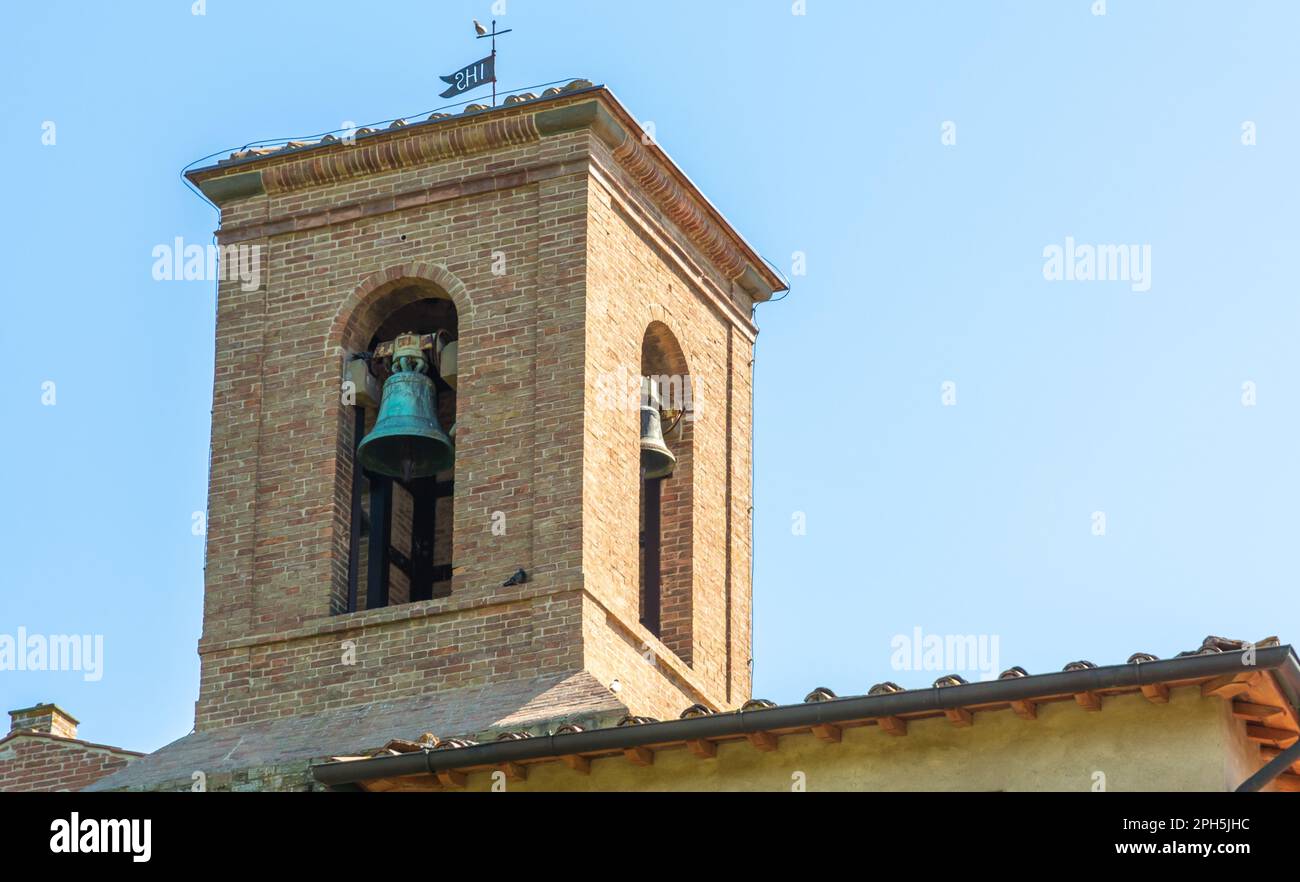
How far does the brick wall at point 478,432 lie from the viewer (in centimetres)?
2330

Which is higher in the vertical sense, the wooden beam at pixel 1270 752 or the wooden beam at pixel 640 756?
the wooden beam at pixel 640 756

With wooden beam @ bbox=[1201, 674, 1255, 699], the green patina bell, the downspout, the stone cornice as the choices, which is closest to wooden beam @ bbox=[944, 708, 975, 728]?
wooden beam @ bbox=[1201, 674, 1255, 699]

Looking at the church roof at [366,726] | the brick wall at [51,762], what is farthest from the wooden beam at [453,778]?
the brick wall at [51,762]

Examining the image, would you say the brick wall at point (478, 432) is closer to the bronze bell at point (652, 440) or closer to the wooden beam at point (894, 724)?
the bronze bell at point (652, 440)

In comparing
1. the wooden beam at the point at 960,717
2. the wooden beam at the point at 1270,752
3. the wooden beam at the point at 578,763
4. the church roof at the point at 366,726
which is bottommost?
the wooden beam at the point at 1270,752

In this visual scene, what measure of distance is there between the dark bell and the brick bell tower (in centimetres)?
21

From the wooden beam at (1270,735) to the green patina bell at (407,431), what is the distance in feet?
28.3

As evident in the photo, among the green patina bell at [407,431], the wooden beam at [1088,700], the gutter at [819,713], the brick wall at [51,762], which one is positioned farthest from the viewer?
the brick wall at [51,762]

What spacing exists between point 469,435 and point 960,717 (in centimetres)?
757

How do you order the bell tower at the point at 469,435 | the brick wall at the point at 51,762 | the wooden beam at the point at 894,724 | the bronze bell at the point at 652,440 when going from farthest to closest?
the bronze bell at the point at 652,440, the brick wall at the point at 51,762, the bell tower at the point at 469,435, the wooden beam at the point at 894,724

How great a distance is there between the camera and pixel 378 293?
25016 mm

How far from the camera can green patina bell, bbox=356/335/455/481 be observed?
24.3 metres

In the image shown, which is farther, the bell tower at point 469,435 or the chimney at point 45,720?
the chimney at point 45,720
